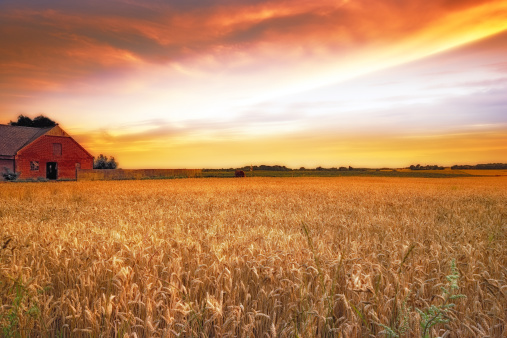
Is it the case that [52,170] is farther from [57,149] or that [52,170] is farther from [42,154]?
[57,149]

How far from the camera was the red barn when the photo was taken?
177ft

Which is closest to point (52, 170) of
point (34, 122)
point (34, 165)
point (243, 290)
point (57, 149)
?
point (34, 165)

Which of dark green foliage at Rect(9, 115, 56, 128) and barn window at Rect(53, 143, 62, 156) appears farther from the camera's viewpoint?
dark green foliage at Rect(9, 115, 56, 128)

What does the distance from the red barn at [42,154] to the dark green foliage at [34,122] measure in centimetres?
2284

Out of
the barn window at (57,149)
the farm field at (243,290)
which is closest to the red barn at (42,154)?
the barn window at (57,149)

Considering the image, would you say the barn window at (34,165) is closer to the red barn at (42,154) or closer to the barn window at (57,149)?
the red barn at (42,154)

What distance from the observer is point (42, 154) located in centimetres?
5641

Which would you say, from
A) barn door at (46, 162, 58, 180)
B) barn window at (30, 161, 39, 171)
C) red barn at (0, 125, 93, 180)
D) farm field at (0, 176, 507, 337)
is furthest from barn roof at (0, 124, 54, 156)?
farm field at (0, 176, 507, 337)

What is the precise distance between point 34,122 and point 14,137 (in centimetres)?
2700

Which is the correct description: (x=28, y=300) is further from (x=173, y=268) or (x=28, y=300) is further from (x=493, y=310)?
(x=493, y=310)

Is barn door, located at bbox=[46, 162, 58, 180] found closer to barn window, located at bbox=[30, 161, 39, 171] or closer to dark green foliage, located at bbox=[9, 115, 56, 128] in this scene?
barn window, located at bbox=[30, 161, 39, 171]

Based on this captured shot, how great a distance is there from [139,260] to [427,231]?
7006 millimetres

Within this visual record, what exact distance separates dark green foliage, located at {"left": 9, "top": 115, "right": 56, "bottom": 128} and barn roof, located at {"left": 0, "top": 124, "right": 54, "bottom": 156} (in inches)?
869

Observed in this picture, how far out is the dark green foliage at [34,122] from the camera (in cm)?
8112
